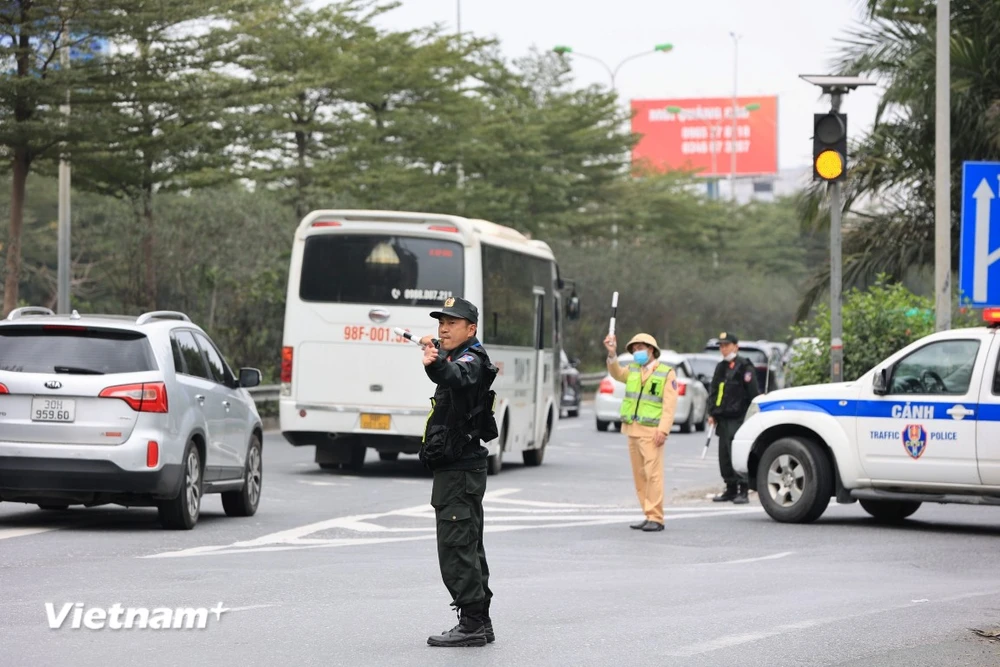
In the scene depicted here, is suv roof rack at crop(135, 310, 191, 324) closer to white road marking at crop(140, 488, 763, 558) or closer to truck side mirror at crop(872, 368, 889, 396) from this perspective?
white road marking at crop(140, 488, 763, 558)

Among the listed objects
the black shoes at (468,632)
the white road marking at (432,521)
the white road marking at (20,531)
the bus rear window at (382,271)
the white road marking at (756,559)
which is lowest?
the white road marking at (432,521)

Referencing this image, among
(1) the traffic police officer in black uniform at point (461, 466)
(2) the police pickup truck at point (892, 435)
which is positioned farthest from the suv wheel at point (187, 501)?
(1) the traffic police officer in black uniform at point (461, 466)

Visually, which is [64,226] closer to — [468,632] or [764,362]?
[764,362]

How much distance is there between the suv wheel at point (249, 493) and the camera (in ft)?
50.5

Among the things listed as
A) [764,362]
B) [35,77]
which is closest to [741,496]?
[35,77]

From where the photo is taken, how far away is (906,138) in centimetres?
2559

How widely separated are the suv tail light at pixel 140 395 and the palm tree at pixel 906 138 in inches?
561

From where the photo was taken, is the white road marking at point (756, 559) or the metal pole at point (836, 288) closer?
the white road marking at point (756, 559)

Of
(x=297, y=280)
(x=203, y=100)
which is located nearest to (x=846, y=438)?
(x=297, y=280)

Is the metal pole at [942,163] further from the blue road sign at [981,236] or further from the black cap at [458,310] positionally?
the black cap at [458,310]

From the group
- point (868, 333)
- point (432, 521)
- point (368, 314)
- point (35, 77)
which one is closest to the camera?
point (432, 521)

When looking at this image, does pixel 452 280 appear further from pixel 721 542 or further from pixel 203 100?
pixel 203 100

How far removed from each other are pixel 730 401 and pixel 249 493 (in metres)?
5.56

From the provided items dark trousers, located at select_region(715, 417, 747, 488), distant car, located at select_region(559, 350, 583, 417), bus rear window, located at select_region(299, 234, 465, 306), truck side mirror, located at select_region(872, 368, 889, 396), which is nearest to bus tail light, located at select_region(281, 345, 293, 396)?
bus rear window, located at select_region(299, 234, 465, 306)
